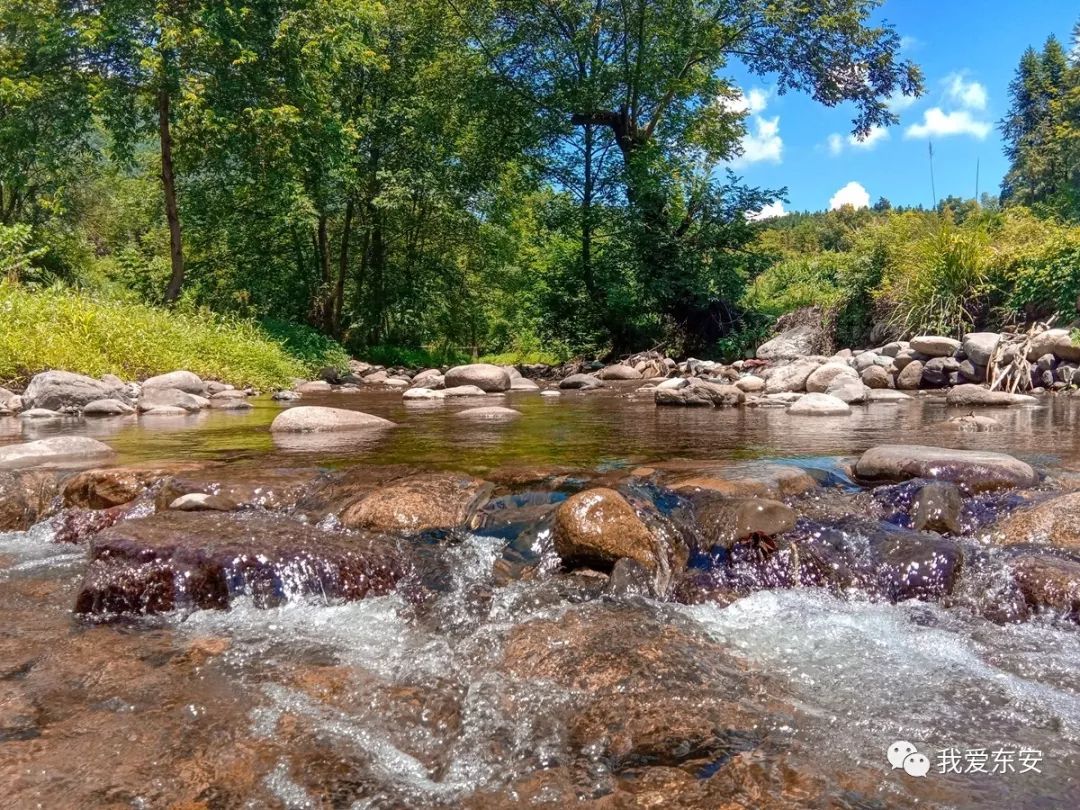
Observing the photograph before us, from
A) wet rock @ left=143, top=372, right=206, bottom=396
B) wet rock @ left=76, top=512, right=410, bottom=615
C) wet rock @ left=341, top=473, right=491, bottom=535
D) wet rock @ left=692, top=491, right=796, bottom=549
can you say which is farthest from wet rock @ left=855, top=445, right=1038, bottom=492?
wet rock @ left=143, top=372, right=206, bottom=396

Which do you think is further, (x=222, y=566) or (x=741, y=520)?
(x=741, y=520)

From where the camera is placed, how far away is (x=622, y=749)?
7.34ft

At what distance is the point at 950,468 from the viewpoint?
4.80m

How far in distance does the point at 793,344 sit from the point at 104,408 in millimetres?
13764

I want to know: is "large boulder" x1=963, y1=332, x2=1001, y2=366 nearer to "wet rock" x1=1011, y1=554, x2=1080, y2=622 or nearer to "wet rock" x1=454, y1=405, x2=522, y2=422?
"wet rock" x1=454, y1=405, x2=522, y2=422

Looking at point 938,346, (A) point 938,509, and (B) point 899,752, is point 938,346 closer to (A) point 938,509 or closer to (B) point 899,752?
(A) point 938,509

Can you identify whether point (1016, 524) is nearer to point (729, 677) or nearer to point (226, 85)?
point (729, 677)

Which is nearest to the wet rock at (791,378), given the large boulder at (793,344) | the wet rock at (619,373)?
the large boulder at (793,344)

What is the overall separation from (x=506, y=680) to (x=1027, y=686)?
1.86 metres

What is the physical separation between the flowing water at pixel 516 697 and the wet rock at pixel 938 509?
87 centimetres

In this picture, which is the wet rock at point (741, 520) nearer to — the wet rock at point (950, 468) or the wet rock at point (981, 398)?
the wet rock at point (950, 468)

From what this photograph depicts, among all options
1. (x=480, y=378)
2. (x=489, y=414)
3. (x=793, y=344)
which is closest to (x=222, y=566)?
(x=489, y=414)

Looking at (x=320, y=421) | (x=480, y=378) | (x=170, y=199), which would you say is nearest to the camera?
(x=320, y=421)

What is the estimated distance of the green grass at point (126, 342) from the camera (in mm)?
11203
